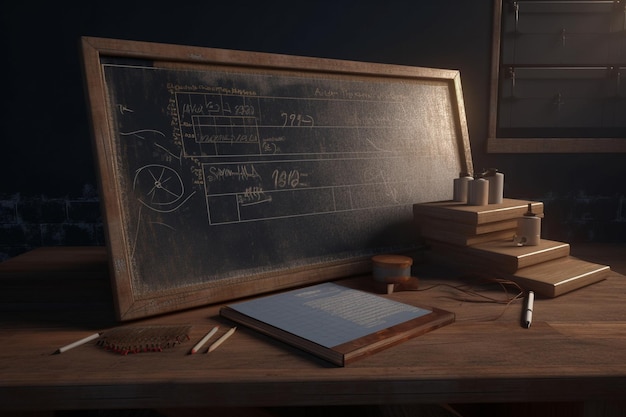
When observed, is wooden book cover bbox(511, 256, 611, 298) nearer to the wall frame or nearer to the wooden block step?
the wooden block step

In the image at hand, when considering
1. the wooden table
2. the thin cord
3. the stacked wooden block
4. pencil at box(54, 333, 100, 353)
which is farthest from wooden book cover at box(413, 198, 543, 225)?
pencil at box(54, 333, 100, 353)

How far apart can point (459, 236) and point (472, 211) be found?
7 cm

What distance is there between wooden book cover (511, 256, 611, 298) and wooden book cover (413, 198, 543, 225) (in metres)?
0.14

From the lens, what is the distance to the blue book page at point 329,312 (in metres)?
0.71

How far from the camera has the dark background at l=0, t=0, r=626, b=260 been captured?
5.10ft

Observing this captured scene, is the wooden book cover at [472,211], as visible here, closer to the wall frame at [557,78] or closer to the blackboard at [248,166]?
the blackboard at [248,166]

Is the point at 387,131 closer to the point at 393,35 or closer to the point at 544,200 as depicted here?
the point at 393,35

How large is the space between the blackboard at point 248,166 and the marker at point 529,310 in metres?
0.36

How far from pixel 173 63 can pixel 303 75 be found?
0.32 m

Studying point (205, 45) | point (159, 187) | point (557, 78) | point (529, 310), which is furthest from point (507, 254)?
point (205, 45)

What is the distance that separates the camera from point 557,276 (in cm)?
97

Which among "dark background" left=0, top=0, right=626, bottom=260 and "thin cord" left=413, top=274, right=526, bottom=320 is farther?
"dark background" left=0, top=0, right=626, bottom=260

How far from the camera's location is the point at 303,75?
1.10m

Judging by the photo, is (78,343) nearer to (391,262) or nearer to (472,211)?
(391,262)
